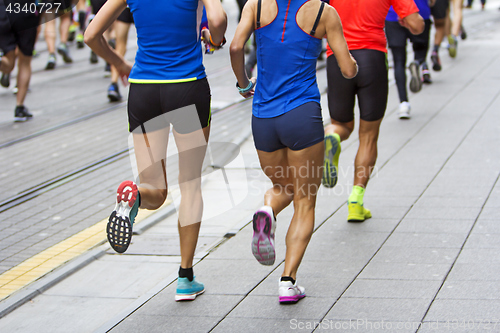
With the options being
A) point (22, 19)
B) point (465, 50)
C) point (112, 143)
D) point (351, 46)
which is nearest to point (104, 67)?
point (22, 19)

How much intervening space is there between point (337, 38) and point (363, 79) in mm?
1384

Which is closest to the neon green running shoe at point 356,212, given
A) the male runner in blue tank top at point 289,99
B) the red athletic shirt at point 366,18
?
the red athletic shirt at point 366,18

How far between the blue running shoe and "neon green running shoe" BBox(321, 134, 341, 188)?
3.86 ft

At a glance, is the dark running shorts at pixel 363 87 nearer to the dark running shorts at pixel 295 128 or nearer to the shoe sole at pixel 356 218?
the shoe sole at pixel 356 218

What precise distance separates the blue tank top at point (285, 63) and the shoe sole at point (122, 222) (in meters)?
0.85

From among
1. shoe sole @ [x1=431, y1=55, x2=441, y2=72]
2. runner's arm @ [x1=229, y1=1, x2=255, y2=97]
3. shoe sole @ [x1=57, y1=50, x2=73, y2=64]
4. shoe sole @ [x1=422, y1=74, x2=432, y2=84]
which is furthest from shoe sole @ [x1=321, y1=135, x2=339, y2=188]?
shoe sole @ [x1=57, y1=50, x2=73, y2=64]

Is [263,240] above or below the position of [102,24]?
below

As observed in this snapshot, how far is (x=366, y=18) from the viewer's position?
4.97m

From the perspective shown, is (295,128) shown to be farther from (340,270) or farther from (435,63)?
(435,63)

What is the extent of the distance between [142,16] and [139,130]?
0.64 m

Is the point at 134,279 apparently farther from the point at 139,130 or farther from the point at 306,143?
the point at 306,143

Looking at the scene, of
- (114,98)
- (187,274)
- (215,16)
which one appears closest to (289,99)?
(215,16)

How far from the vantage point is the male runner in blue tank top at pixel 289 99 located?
3.66 m

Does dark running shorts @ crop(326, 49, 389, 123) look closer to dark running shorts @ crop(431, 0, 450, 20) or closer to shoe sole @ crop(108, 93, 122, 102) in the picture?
shoe sole @ crop(108, 93, 122, 102)
